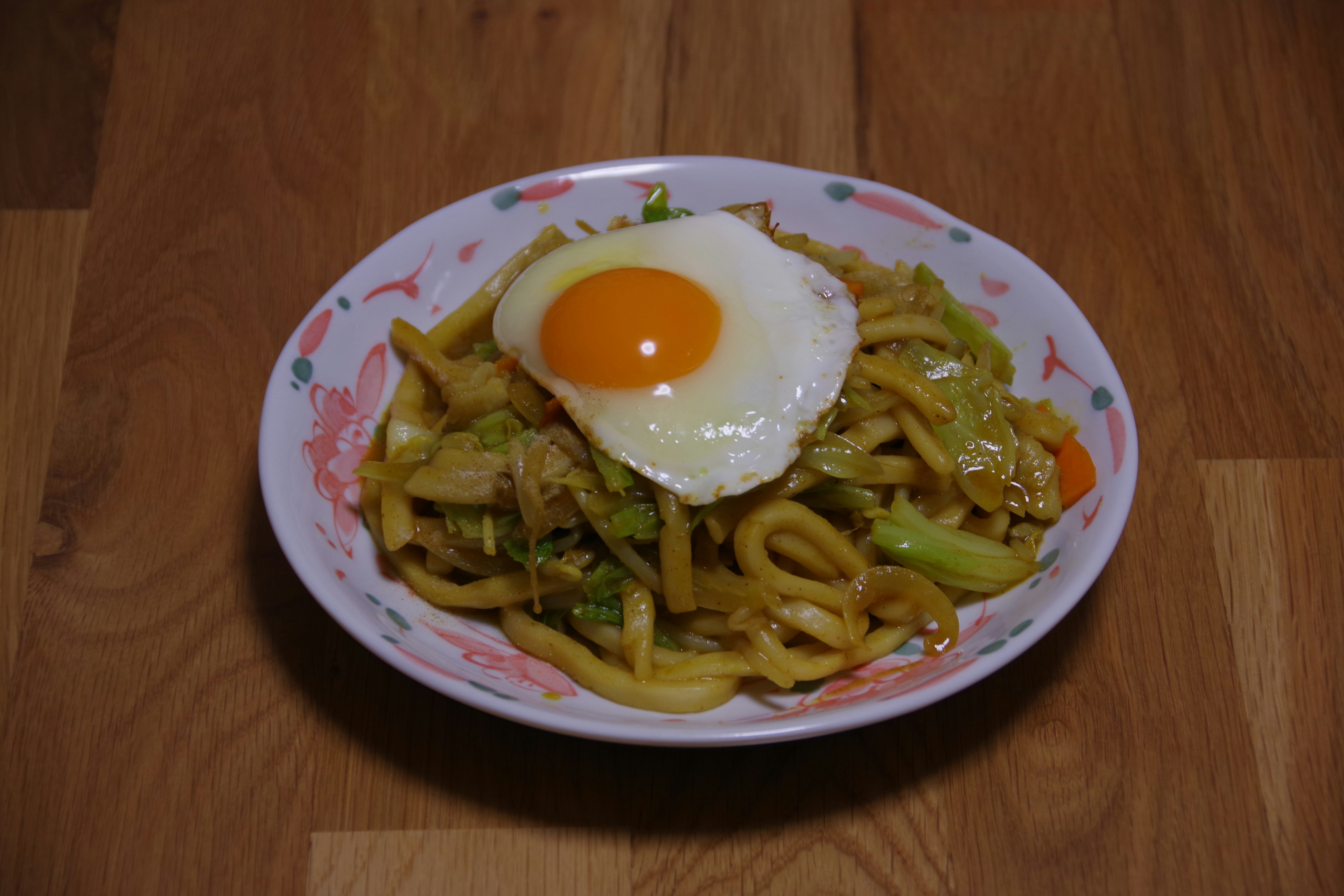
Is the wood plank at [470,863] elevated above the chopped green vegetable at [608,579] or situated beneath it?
situated beneath

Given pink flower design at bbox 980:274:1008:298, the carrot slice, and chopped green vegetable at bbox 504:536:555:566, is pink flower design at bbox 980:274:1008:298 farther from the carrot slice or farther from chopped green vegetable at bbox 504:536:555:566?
chopped green vegetable at bbox 504:536:555:566

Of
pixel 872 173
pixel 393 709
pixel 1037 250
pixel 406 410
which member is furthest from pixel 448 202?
pixel 1037 250

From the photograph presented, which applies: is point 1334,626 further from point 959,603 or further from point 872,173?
point 872,173

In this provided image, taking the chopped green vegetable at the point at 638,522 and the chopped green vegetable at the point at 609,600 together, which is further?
the chopped green vegetable at the point at 609,600

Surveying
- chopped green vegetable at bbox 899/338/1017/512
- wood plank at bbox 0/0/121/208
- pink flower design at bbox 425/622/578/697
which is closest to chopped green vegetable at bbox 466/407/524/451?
pink flower design at bbox 425/622/578/697

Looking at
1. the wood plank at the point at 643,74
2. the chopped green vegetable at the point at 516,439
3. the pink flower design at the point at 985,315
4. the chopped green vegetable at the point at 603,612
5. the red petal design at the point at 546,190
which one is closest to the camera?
the chopped green vegetable at the point at 516,439

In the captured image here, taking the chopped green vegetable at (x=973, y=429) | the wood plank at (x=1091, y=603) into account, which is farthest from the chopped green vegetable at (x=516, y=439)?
the wood plank at (x=1091, y=603)

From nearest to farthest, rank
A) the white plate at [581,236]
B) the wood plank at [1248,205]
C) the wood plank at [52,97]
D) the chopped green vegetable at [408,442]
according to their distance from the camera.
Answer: the white plate at [581,236] → the chopped green vegetable at [408,442] → the wood plank at [1248,205] → the wood plank at [52,97]

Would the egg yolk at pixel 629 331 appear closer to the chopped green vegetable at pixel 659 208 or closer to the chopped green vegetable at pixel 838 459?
the chopped green vegetable at pixel 838 459

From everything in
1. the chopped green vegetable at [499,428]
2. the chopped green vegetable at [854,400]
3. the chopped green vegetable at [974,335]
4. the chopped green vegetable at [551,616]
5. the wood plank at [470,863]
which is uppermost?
the chopped green vegetable at [974,335]
